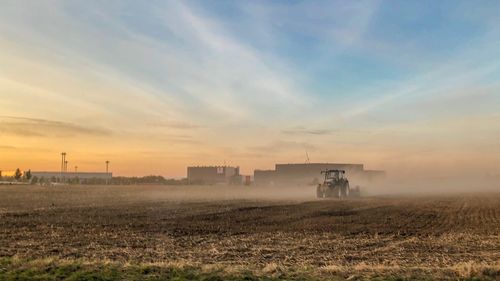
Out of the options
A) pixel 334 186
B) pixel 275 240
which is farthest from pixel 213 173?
pixel 275 240

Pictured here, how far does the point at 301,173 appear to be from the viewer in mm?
150500

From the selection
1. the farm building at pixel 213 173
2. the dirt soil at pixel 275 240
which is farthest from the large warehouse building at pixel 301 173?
the dirt soil at pixel 275 240

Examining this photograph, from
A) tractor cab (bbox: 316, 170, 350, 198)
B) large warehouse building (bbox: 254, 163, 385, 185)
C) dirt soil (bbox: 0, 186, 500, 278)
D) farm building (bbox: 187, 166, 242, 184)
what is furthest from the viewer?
farm building (bbox: 187, 166, 242, 184)

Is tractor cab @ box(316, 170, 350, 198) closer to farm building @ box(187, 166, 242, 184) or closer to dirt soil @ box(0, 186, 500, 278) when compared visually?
dirt soil @ box(0, 186, 500, 278)

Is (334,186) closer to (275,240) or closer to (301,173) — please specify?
(275,240)

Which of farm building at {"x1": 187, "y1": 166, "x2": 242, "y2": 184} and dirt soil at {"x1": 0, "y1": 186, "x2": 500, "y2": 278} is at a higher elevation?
farm building at {"x1": 187, "y1": 166, "x2": 242, "y2": 184}

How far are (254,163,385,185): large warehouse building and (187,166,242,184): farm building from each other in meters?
13.9

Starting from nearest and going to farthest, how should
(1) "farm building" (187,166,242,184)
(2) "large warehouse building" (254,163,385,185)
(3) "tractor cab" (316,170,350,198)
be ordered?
(3) "tractor cab" (316,170,350,198) < (2) "large warehouse building" (254,163,385,185) < (1) "farm building" (187,166,242,184)

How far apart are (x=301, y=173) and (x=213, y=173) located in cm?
4328

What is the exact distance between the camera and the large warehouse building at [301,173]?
5294 inches

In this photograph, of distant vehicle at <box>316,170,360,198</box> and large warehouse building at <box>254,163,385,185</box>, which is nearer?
distant vehicle at <box>316,170,360,198</box>

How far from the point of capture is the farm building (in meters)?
176

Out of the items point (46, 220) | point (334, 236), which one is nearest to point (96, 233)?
point (46, 220)

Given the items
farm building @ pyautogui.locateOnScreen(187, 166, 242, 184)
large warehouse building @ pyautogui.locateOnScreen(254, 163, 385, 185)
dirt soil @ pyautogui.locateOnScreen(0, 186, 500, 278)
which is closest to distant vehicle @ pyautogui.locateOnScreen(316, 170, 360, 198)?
dirt soil @ pyautogui.locateOnScreen(0, 186, 500, 278)
